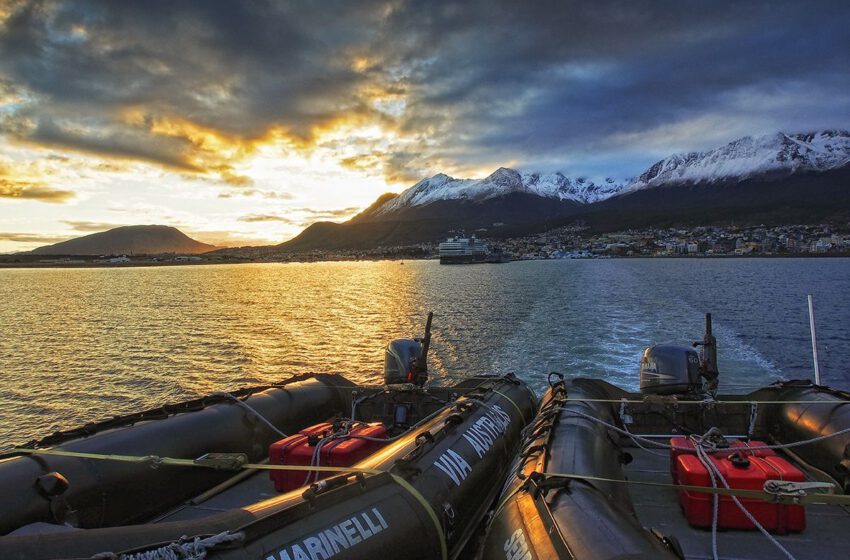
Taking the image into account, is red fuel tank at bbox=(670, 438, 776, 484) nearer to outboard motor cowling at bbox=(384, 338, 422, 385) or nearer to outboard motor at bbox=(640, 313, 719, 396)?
outboard motor at bbox=(640, 313, 719, 396)

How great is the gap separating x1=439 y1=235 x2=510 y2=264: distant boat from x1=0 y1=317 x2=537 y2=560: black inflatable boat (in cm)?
16147

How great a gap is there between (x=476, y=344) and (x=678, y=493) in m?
17.8

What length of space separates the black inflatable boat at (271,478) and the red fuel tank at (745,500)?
8.09ft

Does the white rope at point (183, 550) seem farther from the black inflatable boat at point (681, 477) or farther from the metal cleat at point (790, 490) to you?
the metal cleat at point (790, 490)

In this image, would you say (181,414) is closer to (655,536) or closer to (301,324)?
(655,536)

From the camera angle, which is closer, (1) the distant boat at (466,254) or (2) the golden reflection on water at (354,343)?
(2) the golden reflection on water at (354,343)

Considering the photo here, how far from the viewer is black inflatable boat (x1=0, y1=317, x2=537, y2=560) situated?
386 centimetres

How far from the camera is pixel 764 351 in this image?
22.1 meters

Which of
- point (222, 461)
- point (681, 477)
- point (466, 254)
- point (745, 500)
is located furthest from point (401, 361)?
point (466, 254)

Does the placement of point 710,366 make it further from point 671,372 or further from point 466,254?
point 466,254

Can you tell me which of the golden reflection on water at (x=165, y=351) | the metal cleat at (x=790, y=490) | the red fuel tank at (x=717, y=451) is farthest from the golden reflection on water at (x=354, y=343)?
the metal cleat at (x=790, y=490)

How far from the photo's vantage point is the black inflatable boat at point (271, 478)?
3857 mm

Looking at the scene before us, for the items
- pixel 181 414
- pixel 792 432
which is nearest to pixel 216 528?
pixel 181 414

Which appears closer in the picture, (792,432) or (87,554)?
(87,554)
